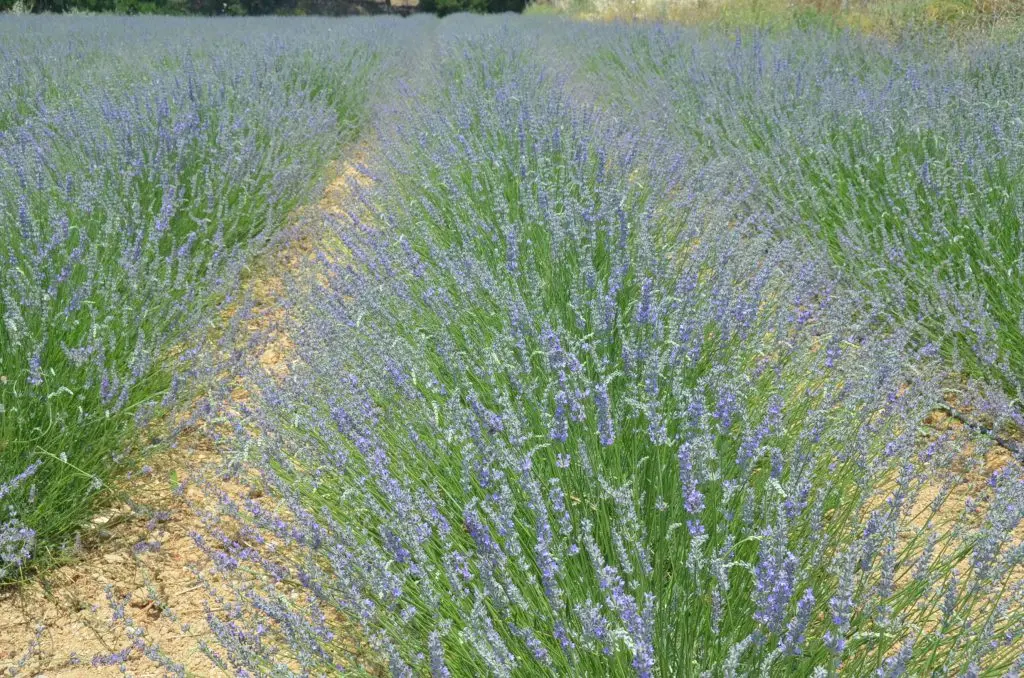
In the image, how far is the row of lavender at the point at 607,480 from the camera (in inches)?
46.2

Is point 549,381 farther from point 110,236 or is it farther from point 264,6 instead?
point 264,6

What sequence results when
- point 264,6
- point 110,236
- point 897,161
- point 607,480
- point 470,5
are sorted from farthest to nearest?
point 470,5
point 264,6
point 897,161
point 110,236
point 607,480

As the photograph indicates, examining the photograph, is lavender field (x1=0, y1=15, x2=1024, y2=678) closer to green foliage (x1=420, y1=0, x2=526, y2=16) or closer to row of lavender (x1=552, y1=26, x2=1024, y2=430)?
row of lavender (x1=552, y1=26, x2=1024, y2=430)

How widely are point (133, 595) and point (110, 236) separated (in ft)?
4.70

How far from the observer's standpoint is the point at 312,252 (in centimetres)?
408

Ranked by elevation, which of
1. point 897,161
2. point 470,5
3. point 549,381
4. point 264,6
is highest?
point 470,5

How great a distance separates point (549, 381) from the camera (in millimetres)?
1671

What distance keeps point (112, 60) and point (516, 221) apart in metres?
5.42

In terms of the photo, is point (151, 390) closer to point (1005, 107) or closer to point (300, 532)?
point (300, 532)

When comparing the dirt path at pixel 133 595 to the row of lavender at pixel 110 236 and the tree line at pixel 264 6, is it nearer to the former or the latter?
the row of lavender at pixel 110 236

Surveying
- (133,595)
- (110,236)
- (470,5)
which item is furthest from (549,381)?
(470,5)

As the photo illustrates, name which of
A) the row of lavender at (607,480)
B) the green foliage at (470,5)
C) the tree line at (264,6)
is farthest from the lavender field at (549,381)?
the green foliage at (470,5)

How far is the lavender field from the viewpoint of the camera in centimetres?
125

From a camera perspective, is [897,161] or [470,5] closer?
[897,161]
